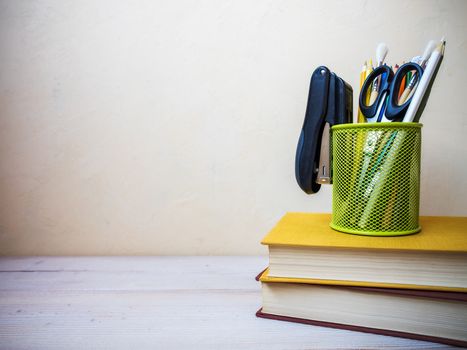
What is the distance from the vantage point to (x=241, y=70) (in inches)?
25.3

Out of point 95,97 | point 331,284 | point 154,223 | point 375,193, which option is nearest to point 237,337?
point 331,284

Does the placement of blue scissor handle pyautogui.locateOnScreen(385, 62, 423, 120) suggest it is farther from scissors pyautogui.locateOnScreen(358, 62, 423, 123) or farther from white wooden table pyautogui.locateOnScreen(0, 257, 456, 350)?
white wooden table pyautogui.locateOnScreen(0, 257, 456, 350)

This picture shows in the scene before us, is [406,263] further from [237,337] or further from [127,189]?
[127,189]

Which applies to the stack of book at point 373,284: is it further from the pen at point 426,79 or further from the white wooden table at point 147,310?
the pen at point 426,79

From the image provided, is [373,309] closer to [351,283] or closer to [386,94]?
[351,283]

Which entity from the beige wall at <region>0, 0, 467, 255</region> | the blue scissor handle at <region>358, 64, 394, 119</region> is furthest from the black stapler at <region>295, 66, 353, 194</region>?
the beige wall at <region>0, 0, 467, 255</region>

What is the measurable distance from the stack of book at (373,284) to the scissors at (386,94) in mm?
144

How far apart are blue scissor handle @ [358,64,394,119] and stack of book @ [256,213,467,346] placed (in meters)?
0.15

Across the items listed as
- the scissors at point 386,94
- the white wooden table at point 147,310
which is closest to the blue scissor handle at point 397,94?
the scissors at point 386,94

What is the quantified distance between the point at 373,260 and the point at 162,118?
44cm

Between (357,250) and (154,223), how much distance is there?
41cm

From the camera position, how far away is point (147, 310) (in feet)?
1.37

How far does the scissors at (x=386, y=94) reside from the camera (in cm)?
42

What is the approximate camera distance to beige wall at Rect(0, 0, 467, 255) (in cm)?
63
